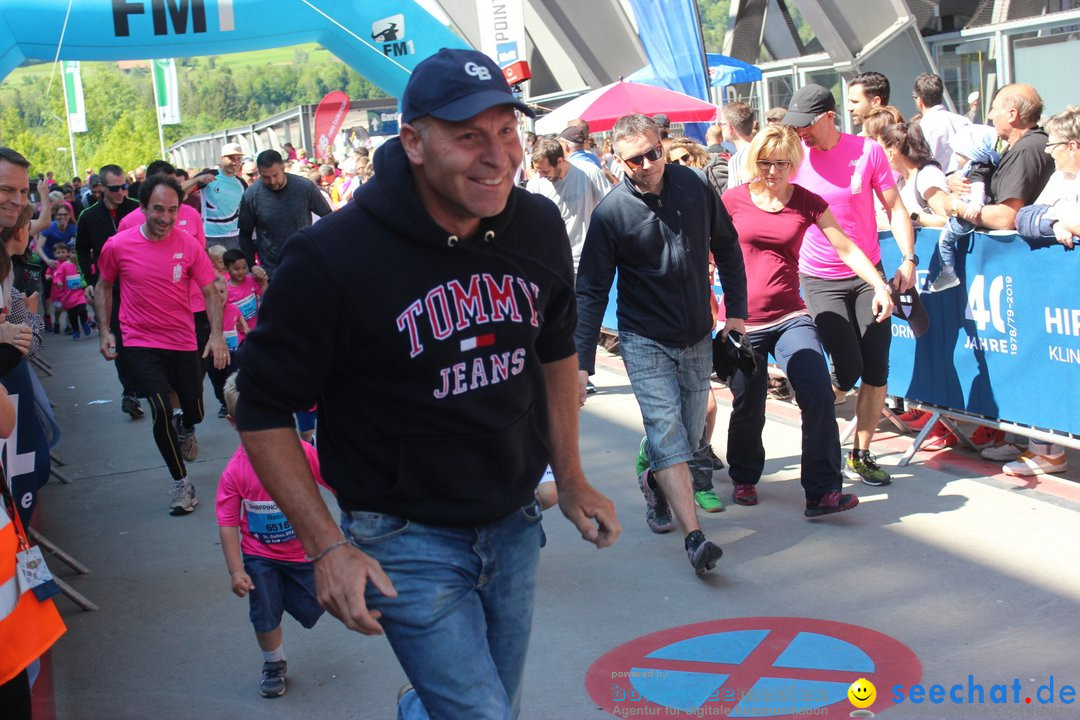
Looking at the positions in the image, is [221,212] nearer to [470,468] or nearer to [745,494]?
[745,494]

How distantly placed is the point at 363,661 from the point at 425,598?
259 centimetres

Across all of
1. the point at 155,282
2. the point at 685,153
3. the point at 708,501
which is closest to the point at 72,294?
the point at 155,282

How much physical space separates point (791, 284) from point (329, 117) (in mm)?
20284

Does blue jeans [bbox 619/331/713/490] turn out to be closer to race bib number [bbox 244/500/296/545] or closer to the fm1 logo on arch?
→ the fm1 logo on arch

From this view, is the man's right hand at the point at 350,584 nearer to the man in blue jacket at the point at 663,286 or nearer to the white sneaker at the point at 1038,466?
the man in blue jacket at the point at 663,286

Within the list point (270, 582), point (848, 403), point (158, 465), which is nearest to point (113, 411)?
point (158, 465)

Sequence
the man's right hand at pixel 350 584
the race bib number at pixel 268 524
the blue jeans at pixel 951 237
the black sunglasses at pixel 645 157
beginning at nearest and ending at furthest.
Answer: the man's right hand at pixel 350 584 → the race bib number at pixel 268 524 → the black sunglasses at pixel 645 157 → the blue jeans at pixel 951 237

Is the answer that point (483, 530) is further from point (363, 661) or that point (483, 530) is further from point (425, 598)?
point (363, 661)

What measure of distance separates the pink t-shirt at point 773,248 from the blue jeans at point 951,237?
3.57 ft

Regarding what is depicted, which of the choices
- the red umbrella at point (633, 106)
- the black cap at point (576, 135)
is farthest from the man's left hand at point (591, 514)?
the red umbrella at point (633, 106)

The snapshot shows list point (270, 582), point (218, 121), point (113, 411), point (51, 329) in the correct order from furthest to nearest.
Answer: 1. point (218, 121)
2. point (51, 329)
3. point (113, 411)
4. point (270, 582)

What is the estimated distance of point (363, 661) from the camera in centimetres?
502

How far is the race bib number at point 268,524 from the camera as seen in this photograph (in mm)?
4609

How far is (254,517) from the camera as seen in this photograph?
4.66 m
